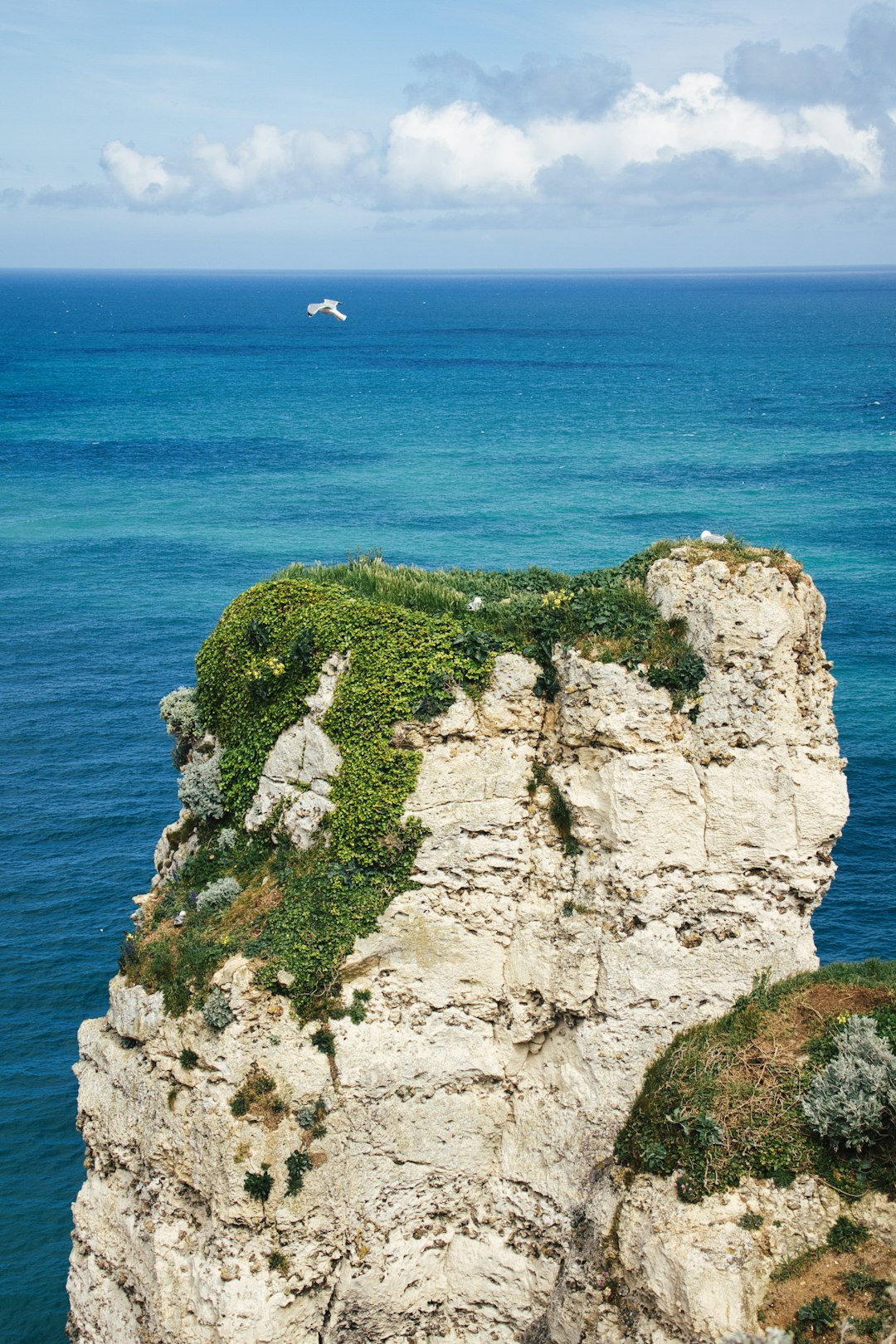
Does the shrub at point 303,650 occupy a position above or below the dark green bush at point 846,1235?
above

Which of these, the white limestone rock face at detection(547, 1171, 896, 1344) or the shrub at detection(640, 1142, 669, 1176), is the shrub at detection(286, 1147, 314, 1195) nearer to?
the white limestone rock face at detection(547, 1171, 896, 1344)

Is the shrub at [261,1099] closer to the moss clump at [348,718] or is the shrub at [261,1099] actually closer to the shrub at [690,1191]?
the moss clump at [348,718]

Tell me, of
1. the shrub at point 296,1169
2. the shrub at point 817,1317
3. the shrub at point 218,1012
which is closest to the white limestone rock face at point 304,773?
the shrub at point 218,1012

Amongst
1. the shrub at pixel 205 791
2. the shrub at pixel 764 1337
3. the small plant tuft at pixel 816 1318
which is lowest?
the shrub at pixel 764 1337

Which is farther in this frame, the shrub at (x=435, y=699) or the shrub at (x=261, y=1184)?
the shrub at (x=435, y=699)

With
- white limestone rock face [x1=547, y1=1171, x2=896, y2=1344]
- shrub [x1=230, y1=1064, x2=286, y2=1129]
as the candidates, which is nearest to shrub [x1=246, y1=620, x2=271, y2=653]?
shrub [x1=230, y1=1064, x2=286, y2=1129]

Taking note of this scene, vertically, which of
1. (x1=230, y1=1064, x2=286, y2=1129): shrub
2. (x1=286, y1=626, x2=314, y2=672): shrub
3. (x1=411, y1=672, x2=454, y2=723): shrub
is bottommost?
(x1=230, y1=1064, x2=286, y2=1129): shrub

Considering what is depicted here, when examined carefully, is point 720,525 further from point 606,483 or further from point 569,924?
point 569,924

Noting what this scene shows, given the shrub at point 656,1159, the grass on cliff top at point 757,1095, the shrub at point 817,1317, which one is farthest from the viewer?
the shrub at point 656,1159
